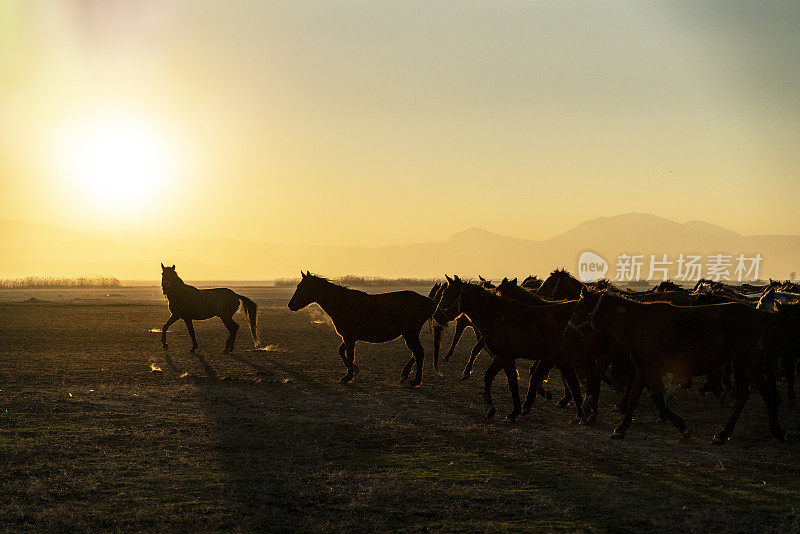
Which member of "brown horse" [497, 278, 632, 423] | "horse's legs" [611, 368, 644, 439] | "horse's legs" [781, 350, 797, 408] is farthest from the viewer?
"horse's legs" [781, 350, 797, 408]

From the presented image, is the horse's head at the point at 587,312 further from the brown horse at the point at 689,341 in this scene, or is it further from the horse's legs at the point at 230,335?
the horse's legs at the point at 230,335

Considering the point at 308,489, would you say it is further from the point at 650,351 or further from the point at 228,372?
the point at 228,372

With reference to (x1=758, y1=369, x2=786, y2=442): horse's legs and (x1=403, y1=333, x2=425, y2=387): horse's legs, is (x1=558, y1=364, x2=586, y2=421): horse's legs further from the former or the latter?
(x1=403, y1=333, x2=425, y2=387): horse's legs

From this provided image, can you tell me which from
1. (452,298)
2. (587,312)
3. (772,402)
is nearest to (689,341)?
(587,312)

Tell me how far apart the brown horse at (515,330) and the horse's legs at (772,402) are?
2814 millimetres

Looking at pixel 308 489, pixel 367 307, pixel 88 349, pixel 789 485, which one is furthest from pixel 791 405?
pixel 88 349

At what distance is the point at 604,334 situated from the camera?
445 inches

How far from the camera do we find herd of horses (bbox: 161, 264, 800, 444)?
969 cm

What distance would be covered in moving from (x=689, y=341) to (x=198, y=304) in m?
16.5

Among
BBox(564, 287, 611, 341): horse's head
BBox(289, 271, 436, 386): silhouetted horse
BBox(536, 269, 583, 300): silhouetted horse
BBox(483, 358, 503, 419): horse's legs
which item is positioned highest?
BBox(536, 269, 583, 300): silhouetted horse

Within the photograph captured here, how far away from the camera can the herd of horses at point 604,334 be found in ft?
31.8

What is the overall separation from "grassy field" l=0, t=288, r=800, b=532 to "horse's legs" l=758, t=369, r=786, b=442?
0.67 feet

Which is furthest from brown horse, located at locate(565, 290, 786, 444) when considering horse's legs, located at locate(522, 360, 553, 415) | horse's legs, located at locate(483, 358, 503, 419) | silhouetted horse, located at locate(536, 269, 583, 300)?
silhouetted horse, located at locate(536, 269, 583, 300)

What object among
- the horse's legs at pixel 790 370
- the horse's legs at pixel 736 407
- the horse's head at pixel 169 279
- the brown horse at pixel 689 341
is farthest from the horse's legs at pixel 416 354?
the horse's head at pixel 169 279
